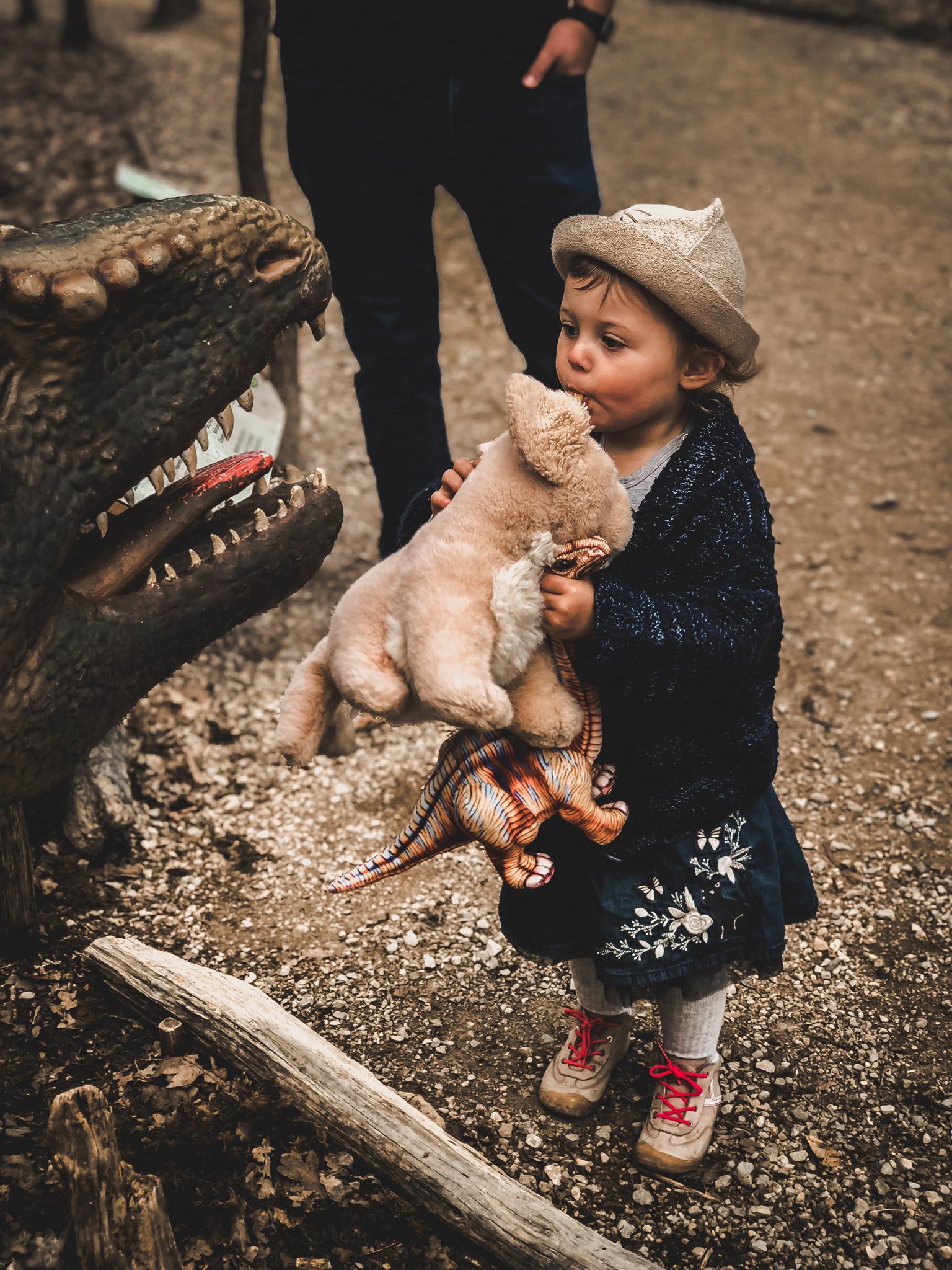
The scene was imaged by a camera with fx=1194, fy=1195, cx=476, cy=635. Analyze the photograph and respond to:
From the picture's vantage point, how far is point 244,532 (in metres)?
2.16

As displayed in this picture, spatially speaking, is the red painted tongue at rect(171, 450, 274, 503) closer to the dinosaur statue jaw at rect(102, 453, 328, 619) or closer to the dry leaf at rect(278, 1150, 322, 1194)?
the dinosaur statue jaw at rect(102, 453, 328, 619)

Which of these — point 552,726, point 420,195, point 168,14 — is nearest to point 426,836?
point 552,726

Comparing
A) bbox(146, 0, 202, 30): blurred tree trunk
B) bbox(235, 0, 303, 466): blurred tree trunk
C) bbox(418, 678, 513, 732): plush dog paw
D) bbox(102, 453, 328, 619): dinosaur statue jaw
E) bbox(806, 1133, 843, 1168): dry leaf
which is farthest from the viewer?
bbox(146, 0, 202, 30): blurred tree trunk

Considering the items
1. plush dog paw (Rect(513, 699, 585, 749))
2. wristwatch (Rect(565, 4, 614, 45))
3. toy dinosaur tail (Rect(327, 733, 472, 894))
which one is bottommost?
toy dinosaur tail (Rect(327, 733, 472, 894))

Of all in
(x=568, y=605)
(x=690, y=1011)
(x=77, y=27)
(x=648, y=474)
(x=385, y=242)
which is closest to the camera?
(x=568, y=605)

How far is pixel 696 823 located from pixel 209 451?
1.45 m

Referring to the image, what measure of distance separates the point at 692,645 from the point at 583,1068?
3.56 ft

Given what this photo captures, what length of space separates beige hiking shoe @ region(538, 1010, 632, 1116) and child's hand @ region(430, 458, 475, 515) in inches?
45.5

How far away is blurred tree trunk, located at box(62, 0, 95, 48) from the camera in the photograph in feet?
25.3

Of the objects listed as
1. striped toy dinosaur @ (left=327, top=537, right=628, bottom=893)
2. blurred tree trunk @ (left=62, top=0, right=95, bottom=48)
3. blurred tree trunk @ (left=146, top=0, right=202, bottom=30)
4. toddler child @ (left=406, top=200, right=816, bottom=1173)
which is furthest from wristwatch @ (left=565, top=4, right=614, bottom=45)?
blurred tree trunk @ (left=146, top=0, right=202, bottom=30)

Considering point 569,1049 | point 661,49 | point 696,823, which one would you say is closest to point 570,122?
point 696,823

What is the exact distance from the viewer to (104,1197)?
1.83 m

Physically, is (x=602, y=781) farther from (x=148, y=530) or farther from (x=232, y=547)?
(x=148, y=530)

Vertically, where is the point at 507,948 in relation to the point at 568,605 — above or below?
below
